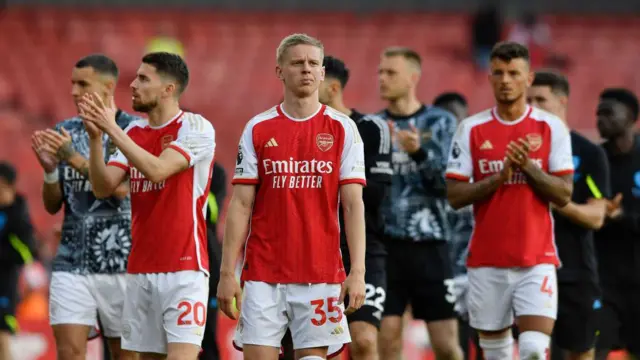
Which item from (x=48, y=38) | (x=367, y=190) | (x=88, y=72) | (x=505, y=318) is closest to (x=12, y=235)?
(x=88, y=72)

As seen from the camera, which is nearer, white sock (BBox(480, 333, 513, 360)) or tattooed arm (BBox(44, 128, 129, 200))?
tattooed arm (BBox(44, 128, 129, 200))

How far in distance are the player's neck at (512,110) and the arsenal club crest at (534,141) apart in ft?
0.60

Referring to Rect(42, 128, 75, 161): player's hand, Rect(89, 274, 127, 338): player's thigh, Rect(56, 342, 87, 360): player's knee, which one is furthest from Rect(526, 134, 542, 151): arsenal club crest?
Rect(56, 342, 87, 360): player's knee

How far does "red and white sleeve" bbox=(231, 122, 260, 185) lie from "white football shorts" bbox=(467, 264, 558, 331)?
6.82ft

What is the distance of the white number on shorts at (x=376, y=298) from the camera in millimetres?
8359

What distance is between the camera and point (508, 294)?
7918 mm

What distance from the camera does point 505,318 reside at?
7.97 m

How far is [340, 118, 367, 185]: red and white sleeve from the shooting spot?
6598 millimetres

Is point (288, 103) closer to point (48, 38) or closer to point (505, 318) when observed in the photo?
point (505, 318)

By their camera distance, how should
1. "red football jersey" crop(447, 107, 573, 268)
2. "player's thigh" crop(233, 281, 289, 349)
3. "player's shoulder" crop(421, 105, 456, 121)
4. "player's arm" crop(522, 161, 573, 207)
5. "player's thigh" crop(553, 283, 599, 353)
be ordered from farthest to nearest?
1. "player's shoulder" crop(421, 105, 456, 121)
2. "player's thigh" crop(553, 283, 599, 353)
3. "red football jersey" crop(447, 107, 573, 268)
4. "player's arm" crop(522, 161, 573, 207)
5. "player's thigh" crop(233, 281, 289, 349)

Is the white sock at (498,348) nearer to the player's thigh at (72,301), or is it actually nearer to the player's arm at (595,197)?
the player's arm at (595,197)

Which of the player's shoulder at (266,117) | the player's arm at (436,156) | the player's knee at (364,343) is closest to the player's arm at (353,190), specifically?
the player's shoulder at (266,117)

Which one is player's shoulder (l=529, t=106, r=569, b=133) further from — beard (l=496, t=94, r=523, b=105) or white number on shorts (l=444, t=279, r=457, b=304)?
white number on shorts (l=444, t=279, r=457, b=304)

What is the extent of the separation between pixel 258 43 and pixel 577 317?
22.0m
